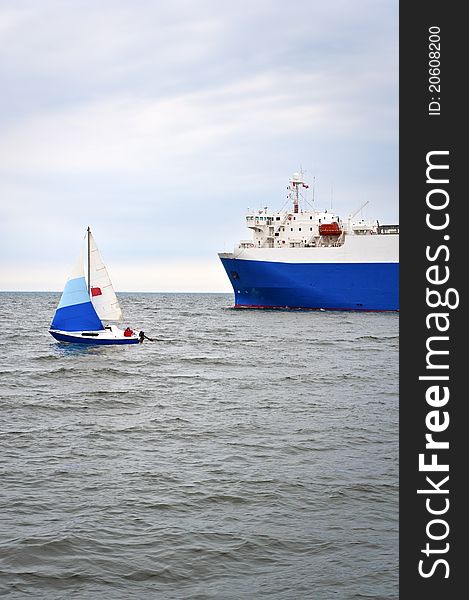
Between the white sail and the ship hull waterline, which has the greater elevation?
the white sail

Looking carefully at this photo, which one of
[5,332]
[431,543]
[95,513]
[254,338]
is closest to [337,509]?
[95,513]

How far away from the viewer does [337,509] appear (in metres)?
11.0

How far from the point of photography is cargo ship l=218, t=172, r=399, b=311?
62.5 m

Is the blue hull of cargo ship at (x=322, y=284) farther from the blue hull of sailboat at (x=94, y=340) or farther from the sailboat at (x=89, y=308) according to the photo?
the blue hull of sailboat at (x=94, y=340)

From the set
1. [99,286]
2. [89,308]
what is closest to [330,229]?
[99,286]

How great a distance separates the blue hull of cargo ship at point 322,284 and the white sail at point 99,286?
28252 millimetres

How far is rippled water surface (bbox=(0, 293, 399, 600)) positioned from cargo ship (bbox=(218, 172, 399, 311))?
1444 inches

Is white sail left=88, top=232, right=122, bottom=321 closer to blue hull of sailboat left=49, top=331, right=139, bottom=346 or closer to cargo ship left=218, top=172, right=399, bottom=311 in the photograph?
blue hull of sailboat left=49, top=331, right=139, bottom=346

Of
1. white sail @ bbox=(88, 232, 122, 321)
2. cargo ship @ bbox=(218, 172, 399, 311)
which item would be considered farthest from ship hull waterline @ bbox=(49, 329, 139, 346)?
cargo ship @ bbox=(218, 172, 399, 311)

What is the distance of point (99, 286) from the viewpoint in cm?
3744

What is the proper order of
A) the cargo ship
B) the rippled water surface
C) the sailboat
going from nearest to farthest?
1. the rippled water surface
2. the sailboat
3. the cargo ship

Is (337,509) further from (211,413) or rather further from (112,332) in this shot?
(112,332)

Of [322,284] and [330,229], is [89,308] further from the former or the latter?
[330,229]

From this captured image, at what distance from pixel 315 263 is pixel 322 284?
2.25m
